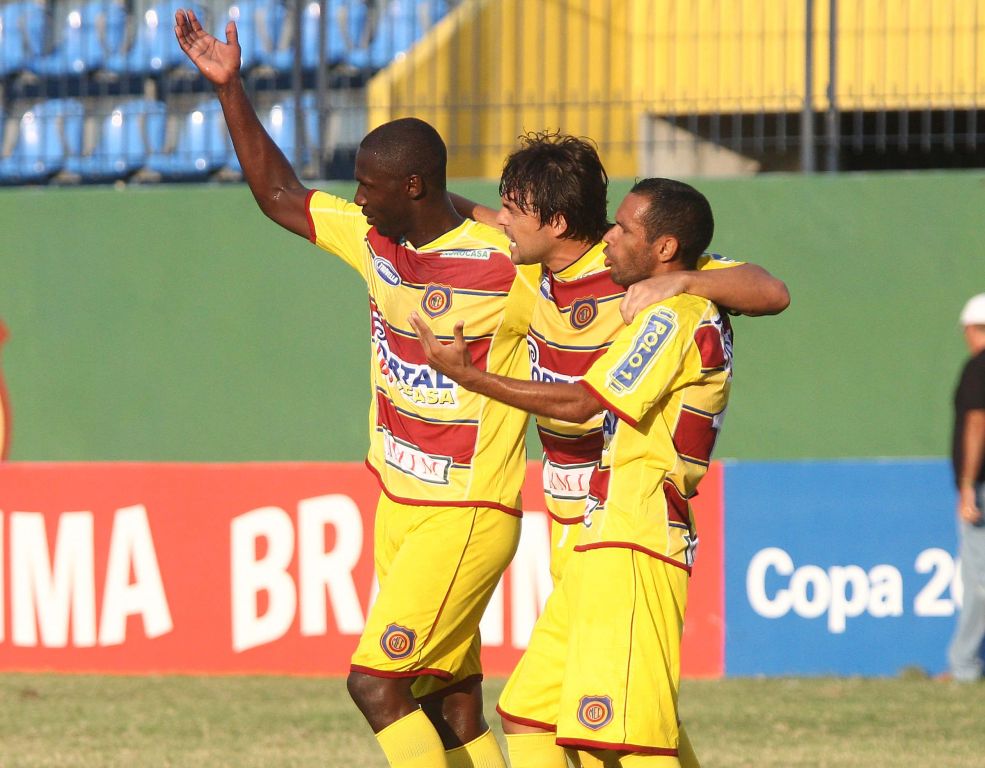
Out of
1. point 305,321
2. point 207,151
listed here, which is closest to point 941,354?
point 305,321

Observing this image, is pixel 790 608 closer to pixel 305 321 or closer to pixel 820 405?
pixel 820 405

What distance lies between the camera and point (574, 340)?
4441mm

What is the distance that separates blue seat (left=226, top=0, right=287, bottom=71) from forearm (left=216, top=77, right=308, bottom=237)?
8116 mm

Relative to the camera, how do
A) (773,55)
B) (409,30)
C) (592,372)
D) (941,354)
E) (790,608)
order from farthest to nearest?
(409,30) < (773,55) < (941,354) < (790,608) < (592,372)

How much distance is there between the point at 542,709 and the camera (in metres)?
4.52

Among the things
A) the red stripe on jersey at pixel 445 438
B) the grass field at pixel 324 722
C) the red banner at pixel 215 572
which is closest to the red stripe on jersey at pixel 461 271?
the red stripe on jersey at pixel 445 438

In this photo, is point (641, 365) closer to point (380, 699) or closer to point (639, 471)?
point (639, 471)

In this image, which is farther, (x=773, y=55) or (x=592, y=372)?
(x=773, y=55)

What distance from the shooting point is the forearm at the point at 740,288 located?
4066 mm

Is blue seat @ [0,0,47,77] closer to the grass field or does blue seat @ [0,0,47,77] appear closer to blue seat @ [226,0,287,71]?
blue seat @ [226,0,287,71]

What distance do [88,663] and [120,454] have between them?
8.98 ft

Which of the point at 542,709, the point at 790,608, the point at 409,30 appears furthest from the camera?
the point at 409,30

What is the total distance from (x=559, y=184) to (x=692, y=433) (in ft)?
2.73

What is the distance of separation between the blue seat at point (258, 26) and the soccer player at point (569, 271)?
8.87m
